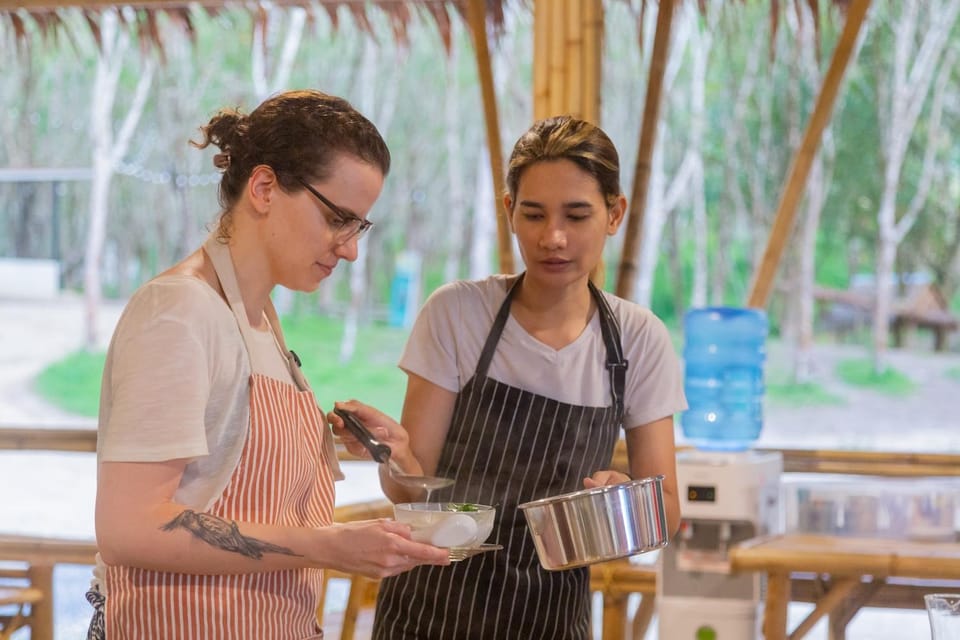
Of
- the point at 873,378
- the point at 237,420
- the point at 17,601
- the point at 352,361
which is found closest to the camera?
the point at 237,420

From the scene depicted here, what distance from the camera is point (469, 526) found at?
61.2 inches

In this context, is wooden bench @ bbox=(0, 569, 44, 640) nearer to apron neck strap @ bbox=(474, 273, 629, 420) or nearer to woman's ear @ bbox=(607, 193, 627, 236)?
apron neck strap @ bbox=(474, 273, 629, 420)

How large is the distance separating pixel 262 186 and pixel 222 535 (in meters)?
0.45

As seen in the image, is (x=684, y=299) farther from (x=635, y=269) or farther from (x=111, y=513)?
(x=111, y=513)

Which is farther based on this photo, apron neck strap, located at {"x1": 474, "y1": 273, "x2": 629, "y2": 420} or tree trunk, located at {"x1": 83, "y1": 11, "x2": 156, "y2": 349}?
tree trunk, located at {"x1": 83, "y1": 11, "x2": 156, "y2": 349}

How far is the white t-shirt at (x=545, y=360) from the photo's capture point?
2.07m

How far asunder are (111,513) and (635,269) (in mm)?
2872

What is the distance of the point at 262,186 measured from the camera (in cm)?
148

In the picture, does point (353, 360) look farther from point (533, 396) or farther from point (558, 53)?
point (533, 396)

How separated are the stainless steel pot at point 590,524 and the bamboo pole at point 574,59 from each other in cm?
225

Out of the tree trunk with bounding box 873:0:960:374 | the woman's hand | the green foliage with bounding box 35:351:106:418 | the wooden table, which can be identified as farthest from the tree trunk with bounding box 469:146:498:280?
the woman's hand

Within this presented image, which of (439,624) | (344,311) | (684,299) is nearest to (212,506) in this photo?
(439,624)

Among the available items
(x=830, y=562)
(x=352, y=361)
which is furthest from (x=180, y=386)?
(x=352, y=361)

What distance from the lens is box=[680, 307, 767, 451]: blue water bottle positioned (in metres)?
4.30
